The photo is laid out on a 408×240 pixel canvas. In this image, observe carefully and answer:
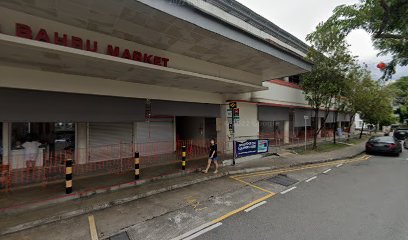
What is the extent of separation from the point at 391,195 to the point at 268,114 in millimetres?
9373

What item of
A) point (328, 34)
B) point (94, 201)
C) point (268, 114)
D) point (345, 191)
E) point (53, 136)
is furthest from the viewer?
point (268, 114)

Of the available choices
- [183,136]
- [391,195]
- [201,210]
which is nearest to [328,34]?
[391,195]

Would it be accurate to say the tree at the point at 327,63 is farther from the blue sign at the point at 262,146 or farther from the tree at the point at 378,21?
the blue sign at the point at 262,146

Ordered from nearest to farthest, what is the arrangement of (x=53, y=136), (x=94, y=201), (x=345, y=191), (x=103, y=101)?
1. (x=94, y=201)
2. (x=345, y=191)
3. (x=103, y=101)
4. (x=53, y=136)

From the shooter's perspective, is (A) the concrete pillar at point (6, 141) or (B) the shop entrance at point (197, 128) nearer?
(A) the concrete pillar at point (6, 141)

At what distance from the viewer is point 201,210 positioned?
16.7ft

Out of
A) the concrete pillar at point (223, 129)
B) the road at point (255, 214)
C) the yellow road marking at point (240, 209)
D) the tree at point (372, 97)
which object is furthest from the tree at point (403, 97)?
the yellow road marking at point (240, 209)

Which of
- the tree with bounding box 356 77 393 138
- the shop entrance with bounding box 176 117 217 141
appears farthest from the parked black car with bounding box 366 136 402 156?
the shop entrance with bounding box 176 117 217 141

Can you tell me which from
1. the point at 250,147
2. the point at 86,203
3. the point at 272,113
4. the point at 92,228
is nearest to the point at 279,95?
the point at 272,113

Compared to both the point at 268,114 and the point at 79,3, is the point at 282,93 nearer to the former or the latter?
the point at 268,114

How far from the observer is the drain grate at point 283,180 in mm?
7340

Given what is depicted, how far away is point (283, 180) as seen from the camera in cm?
768

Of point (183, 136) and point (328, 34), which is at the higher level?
point (328, 34)

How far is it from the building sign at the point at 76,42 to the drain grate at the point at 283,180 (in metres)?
6.33
